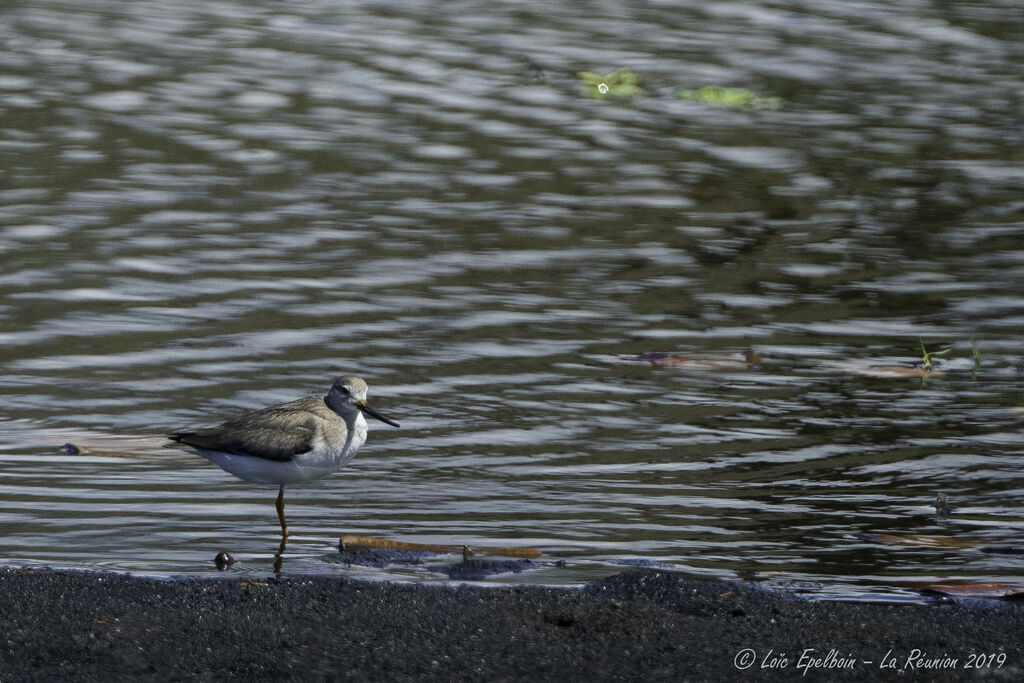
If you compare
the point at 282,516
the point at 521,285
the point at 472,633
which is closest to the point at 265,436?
the point at 282,516

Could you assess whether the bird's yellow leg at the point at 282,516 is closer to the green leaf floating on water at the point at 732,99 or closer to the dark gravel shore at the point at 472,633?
the dark gravel shore at the point at 472,633

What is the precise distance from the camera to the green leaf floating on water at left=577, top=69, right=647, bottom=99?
16.4m

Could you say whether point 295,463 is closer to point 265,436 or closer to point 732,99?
point 265,436

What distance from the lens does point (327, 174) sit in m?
13.7

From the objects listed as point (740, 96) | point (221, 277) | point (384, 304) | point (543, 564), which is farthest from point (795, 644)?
point (740, 96)

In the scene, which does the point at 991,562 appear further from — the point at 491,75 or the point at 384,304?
the point at 491,75

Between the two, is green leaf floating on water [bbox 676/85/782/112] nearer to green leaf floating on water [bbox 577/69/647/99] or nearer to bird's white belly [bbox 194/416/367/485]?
green leaf floating on water [bbox 577/69/647/99]

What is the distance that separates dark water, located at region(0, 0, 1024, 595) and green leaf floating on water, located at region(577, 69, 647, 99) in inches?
6.5

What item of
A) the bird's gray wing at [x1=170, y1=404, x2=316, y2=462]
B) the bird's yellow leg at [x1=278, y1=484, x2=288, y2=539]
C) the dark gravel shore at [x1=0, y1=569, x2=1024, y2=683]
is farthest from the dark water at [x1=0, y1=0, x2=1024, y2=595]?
the dark gravel shore at [x1=0, y1=569, x2=1024, y2=683]

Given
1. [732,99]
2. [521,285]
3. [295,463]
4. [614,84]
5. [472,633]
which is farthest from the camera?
[614,84]

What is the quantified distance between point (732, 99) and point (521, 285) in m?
5.84

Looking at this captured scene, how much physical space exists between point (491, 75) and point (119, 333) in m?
7.77

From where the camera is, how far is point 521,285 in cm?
1112

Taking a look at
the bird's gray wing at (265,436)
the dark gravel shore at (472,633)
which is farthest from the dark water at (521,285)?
the dark gravel shore at (472,633)
